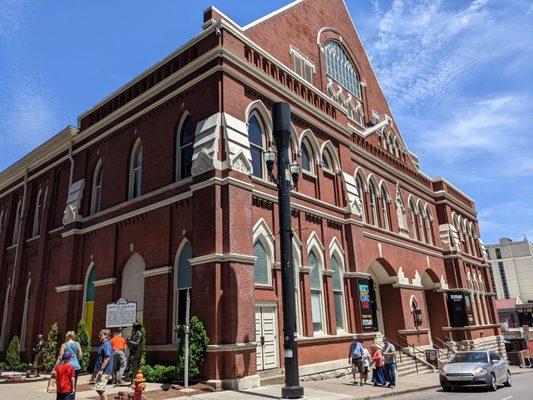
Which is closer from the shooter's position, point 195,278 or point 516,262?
point 195,278

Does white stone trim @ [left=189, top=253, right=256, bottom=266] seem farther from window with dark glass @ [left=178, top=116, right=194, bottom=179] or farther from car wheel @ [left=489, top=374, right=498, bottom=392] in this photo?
car wheel @ [left=489, top=374, right=498, bottom=392]

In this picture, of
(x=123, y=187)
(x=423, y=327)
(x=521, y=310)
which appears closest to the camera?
(x=123, y=187)

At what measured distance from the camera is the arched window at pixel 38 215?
81.6 ft

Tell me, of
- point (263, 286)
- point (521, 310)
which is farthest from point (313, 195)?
point (521, 310)

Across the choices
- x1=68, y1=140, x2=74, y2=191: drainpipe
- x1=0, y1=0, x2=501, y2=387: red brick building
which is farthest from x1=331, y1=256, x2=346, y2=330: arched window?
x1=68, y1=140, x2=74, y2=191: drainpipe

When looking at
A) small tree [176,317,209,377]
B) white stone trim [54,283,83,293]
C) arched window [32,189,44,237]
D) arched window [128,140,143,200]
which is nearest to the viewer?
small tree [176,317,209,377]

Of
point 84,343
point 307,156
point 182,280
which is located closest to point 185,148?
point 182,280

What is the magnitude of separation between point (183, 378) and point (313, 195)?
942 centimetres

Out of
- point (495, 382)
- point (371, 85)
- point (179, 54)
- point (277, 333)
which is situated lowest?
point (495, 382)

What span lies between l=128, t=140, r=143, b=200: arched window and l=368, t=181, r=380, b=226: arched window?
42.5 ft

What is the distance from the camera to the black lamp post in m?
11.8

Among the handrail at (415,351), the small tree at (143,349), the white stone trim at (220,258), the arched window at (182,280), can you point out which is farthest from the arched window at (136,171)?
the handrail at (415,351)

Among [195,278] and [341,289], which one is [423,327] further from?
[195,278]

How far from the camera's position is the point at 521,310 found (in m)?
53.6
